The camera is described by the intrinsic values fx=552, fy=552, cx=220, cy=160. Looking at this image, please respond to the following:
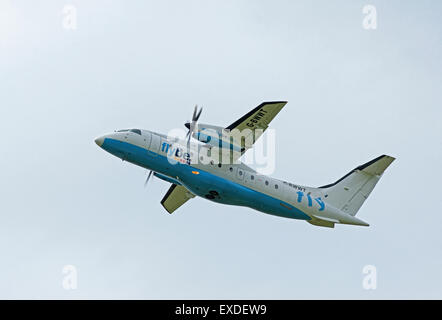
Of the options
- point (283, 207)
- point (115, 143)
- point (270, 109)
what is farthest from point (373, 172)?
point (115, 143)

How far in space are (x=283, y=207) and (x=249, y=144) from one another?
3.17 metres

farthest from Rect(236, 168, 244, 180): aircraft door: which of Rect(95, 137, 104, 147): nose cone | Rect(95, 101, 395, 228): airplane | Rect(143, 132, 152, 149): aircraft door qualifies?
Rect(95, 137, 104, 147): nose cone

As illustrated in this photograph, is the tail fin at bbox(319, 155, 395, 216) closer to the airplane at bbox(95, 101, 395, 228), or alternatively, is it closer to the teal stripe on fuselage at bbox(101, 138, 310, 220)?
the airplane at bbox(95, 101, 395, 228)

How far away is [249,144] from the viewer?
23484mm

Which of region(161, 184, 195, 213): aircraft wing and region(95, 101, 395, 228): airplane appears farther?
region(161, 184, 195, 213): aircraft wing

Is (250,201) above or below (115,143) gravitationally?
below

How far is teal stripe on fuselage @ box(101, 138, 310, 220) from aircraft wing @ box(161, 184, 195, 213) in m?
3.49

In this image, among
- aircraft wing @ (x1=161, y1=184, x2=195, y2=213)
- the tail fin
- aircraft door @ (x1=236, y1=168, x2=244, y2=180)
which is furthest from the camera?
aircraft wing @ (x1=161, y1=184, x2=195, y2=213)

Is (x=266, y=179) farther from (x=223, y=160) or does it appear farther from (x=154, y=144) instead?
(x=154, y=144)

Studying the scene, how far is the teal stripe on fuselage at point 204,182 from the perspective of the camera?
74.8 feet

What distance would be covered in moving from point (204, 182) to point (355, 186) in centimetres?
733

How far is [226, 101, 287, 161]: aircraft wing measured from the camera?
22344 mm

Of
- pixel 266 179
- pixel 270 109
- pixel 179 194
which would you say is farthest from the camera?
pixel 179 194

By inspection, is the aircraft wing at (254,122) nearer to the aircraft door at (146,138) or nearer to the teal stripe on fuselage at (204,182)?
the teal stripe on fuselage at (204,182)
